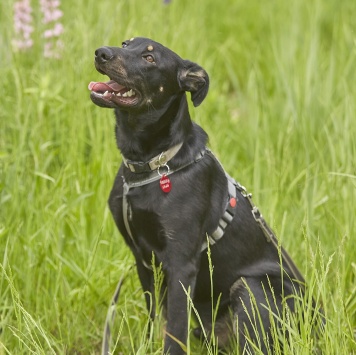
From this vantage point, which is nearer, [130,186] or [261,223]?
[130,186]

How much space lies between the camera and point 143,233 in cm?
346

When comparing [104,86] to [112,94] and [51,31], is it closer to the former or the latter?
[112,94]

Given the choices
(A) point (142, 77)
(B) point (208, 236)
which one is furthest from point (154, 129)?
(B) point (208, 236)

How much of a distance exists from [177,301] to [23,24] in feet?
8.93

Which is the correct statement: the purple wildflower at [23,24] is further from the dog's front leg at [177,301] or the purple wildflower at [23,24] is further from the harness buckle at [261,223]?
the dog's front leg at [177,301]

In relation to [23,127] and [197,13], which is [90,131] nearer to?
[23,127]

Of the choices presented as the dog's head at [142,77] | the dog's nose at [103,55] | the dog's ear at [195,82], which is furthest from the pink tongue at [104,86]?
the dog's ear at [195,82]

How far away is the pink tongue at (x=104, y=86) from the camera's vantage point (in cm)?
332

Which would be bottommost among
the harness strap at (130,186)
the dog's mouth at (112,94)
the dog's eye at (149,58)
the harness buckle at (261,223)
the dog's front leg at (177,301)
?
the dog's front leg at (177,301)

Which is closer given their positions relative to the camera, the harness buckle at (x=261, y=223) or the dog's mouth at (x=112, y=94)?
the dog's mouth at (x=112, y=94)

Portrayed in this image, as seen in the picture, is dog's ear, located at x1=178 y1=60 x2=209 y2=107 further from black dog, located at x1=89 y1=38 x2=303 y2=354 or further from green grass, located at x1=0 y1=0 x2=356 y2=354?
green grass, located at x1=0 y1=0 x2=356 y2=354

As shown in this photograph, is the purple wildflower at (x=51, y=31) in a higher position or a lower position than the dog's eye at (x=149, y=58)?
lower

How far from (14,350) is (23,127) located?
1.45 m

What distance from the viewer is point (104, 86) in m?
3.38
